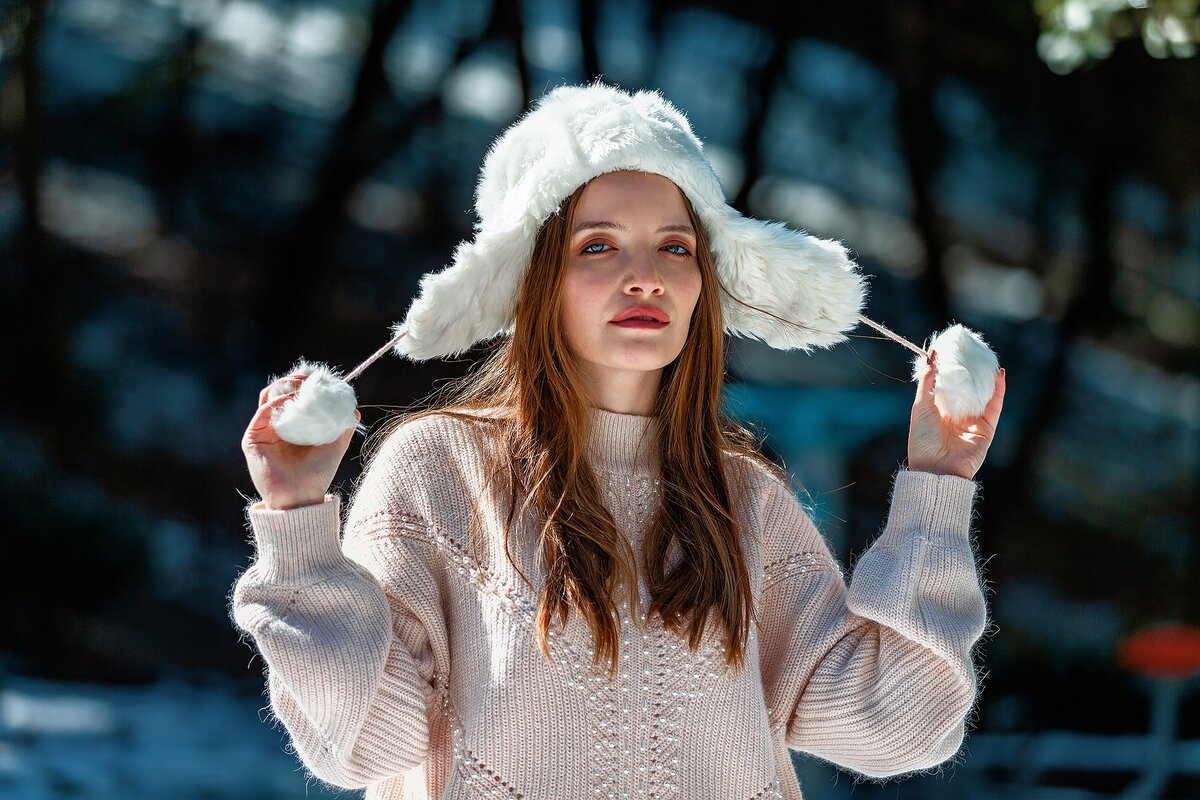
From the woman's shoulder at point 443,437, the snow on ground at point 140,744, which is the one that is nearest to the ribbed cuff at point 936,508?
the woman's shoulder at point 443,437

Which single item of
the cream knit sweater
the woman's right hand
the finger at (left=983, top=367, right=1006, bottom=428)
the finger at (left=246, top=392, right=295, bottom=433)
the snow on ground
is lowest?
the snow on ground

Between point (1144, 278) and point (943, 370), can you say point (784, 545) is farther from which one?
point (1144, 278)

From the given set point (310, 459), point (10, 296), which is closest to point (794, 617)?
point (310, 459)

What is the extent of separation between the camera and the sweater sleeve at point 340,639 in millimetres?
1478

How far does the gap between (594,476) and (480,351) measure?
118cm

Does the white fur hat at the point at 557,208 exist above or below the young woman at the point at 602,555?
above

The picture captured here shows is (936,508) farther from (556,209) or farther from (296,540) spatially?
(296,540)

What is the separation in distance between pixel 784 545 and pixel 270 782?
5.83 ft

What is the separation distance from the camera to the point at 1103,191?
11.4ft

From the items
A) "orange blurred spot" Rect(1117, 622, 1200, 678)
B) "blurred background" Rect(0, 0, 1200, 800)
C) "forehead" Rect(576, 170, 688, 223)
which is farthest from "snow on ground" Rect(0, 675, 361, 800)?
"orange blurred spot" Rect(1117, 622, 1200, 678)

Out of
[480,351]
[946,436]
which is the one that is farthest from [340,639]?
[480,351]

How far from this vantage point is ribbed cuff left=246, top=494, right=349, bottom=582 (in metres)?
1.48

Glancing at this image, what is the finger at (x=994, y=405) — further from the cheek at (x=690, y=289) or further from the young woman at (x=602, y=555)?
the cheek at (x=690, y=289)

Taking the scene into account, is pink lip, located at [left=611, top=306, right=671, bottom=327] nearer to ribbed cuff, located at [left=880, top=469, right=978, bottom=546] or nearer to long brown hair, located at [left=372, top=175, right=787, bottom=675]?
long brown hair, located at [left=372, top=175, right=787, bottom=675]
